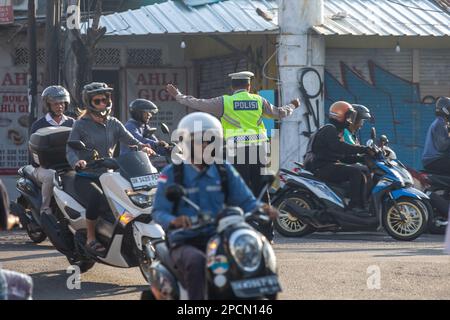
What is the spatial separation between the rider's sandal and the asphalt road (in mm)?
355

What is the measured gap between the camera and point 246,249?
6.63 metres

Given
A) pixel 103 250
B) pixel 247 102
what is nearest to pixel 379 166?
pixel 247 102

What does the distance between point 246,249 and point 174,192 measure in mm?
579

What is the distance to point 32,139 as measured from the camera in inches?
482

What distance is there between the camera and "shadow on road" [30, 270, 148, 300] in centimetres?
996

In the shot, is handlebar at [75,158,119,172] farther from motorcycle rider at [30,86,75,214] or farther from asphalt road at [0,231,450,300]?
motorcycle rider at [30,86,75,214]

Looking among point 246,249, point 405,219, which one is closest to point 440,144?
point 405,219

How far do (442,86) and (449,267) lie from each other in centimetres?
1041

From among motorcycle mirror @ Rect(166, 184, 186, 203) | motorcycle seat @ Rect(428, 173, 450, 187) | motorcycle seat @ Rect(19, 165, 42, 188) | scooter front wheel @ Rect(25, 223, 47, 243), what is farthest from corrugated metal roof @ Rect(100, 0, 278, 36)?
motorcycle mirror @ Rect(166, 184, 186, 203)

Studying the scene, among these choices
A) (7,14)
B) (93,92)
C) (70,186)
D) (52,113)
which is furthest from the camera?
(7,14)

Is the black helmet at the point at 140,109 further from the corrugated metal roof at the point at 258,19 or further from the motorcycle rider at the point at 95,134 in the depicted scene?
the corrugated metal roof at the point at 258,19

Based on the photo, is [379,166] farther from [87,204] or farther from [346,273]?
[87,204]

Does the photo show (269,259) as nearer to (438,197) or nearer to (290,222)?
(290,222)
